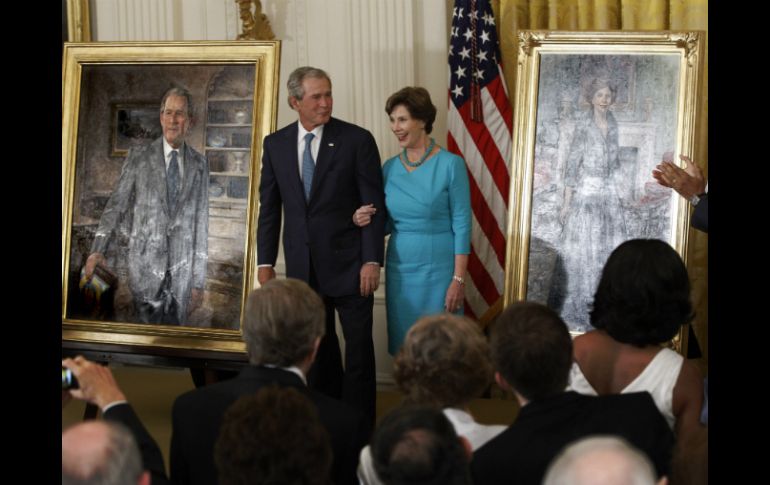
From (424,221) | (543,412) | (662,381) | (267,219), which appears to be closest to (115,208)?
(267,219)

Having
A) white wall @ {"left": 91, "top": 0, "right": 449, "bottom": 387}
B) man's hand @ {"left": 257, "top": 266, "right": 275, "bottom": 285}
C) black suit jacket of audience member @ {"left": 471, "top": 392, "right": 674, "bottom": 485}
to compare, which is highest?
white wall @ {"left": 91, "top": 0, "right": 449, "bottom": 387}

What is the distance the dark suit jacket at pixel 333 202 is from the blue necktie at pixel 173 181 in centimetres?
49

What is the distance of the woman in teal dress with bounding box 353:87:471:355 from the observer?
510 cm

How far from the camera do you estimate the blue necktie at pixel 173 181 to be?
5242mm

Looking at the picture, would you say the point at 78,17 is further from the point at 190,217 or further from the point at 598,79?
the point at 598,79

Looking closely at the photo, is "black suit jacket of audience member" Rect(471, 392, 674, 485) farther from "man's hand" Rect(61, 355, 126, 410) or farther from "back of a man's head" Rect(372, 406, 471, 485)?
"man's hand" Rect(61, 355, 126, 410)

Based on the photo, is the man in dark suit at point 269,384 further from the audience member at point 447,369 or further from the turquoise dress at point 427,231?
the turquoise dress at point 427,231

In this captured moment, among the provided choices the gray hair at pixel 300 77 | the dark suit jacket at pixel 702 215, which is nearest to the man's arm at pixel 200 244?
the gray hair at pixel 300 77

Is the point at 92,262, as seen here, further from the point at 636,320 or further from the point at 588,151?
the point at 636,320

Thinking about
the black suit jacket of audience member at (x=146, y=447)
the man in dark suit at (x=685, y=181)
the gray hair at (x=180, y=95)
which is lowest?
the black suit jacket of audience member at (x=146, y=447)

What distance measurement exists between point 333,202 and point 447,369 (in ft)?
8.26

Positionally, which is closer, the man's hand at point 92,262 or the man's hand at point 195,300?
the man's hand at point 195,300

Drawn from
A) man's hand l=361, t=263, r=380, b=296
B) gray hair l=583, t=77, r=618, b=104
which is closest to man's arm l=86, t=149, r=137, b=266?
man's hand l=361, t=263, r=380, b=296

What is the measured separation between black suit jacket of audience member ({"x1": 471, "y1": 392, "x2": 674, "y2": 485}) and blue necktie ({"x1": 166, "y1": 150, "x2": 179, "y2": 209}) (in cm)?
314
